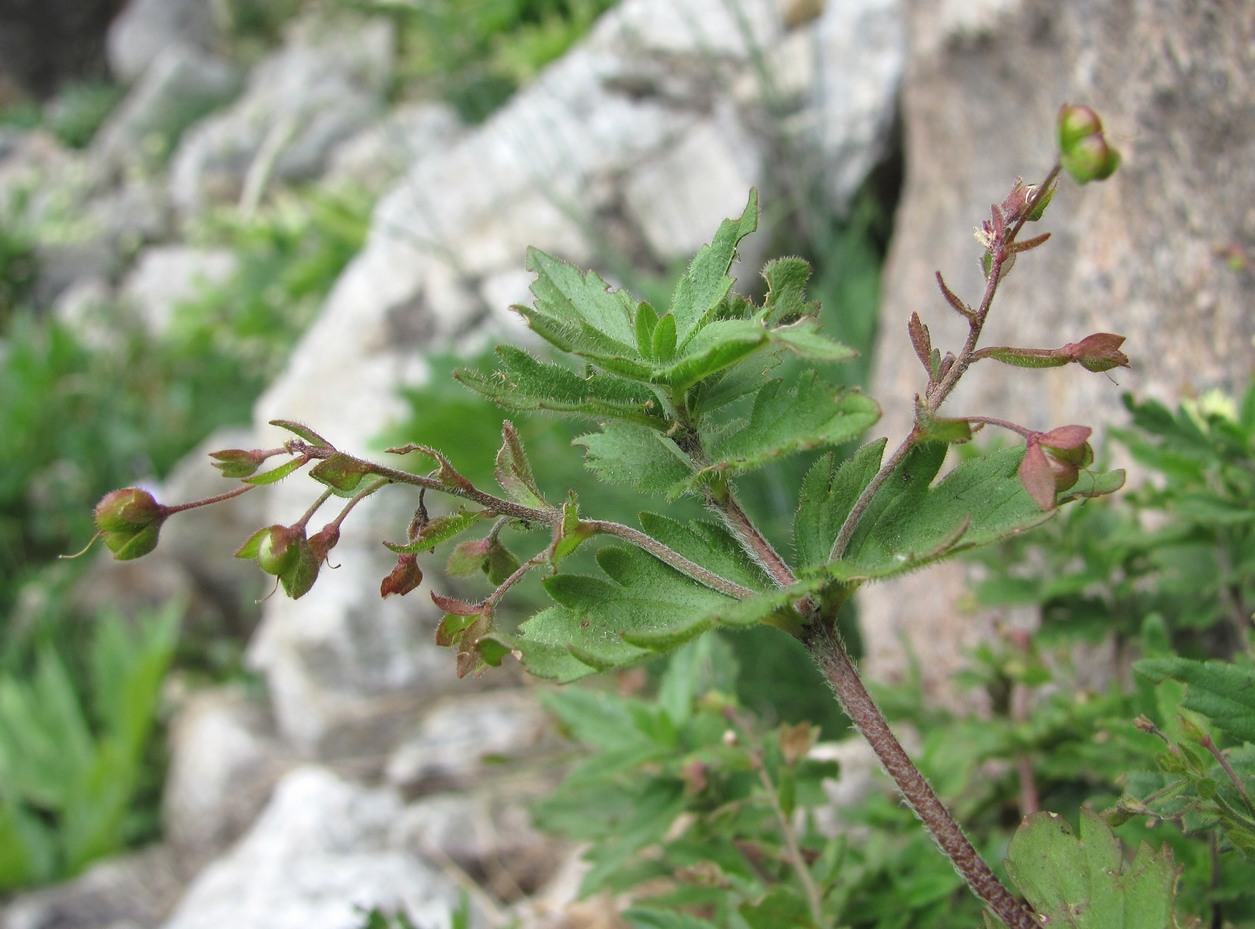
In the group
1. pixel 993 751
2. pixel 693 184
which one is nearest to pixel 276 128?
A: pixel 693 184

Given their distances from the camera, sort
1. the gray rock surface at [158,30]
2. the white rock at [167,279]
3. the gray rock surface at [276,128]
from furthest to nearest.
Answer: the gray rock surface at [158,30]
the gray rock surface at [276,128]
the white rock at [167,279]

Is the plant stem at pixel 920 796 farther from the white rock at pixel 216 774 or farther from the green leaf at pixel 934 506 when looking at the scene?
the white rock at pixel 216 774

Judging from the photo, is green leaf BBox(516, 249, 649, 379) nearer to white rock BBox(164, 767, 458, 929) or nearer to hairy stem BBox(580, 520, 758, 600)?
hairy stem BBox(580, 520, 758, 600)

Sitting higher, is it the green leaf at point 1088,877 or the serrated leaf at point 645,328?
the serrated leaf at point 645,328

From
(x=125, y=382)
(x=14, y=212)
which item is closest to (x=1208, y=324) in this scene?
(x=125, y=382)

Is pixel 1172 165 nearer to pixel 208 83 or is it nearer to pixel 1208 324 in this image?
pixel 1208 324

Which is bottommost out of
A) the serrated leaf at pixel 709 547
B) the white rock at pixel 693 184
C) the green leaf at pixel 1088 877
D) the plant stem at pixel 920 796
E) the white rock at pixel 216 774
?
the white rock at pixel 216 774

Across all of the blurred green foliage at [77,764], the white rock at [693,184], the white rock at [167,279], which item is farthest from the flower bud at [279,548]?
the white rock at [167,279]

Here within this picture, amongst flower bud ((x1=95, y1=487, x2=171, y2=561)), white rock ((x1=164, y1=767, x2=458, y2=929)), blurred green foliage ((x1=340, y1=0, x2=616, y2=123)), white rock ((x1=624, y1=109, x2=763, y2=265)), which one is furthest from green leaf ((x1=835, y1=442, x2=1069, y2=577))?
blurred green foliage ((x1=340, y1=0, x2=616, y2=123))

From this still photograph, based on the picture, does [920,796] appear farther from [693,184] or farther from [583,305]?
[693,184]
